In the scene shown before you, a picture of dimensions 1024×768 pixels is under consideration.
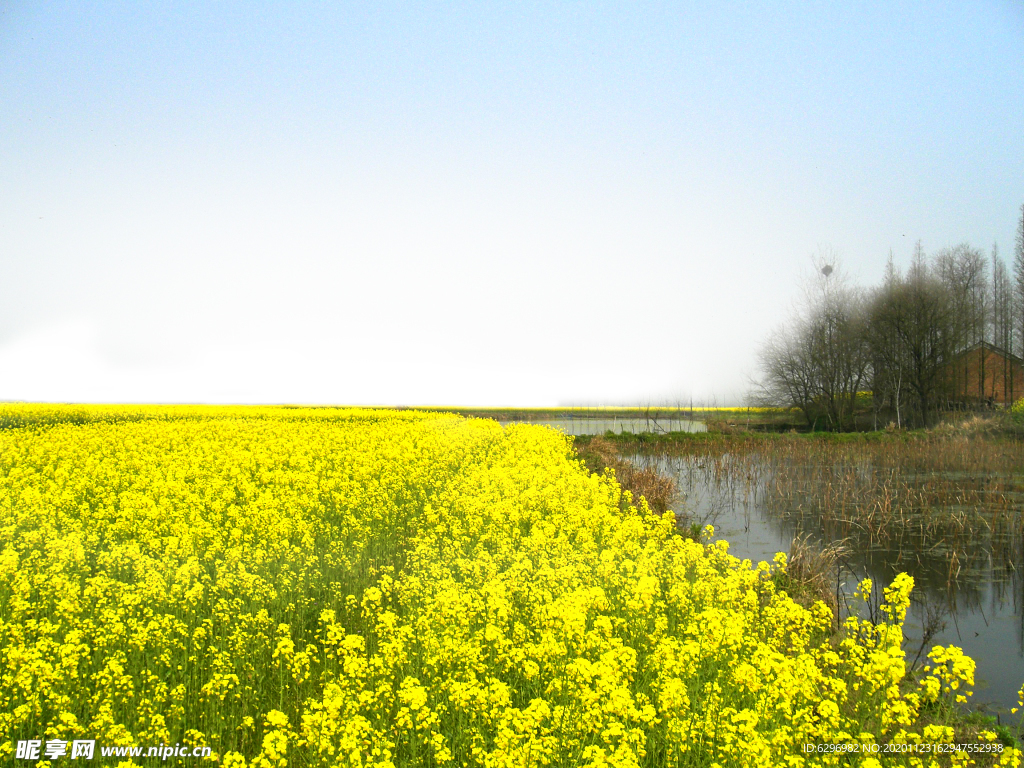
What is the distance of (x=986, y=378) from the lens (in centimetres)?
4216

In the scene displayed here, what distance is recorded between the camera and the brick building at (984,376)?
1559 inches

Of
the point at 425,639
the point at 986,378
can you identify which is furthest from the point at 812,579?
the point at 986,378

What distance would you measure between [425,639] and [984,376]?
48851mm

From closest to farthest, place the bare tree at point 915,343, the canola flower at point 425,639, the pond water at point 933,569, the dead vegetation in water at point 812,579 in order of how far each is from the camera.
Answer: the canola flower at point 425,639 → the pond water at point 933,569 → the dead vegetation in water at point 812,579 → the bare tree at point 915,343

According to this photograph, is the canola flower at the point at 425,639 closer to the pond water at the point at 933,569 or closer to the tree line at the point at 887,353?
the pond water at the point at 933,569

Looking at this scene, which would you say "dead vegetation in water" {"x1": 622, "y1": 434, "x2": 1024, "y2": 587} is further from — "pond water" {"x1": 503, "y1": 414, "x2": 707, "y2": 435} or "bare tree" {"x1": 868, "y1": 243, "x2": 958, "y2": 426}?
"bare tree" {"x1": 868, "y1": 243, "x2": 958, "y2": 426}

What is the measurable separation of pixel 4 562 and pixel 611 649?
210 inches

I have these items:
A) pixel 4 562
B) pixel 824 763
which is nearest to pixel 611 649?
pixel 824 763

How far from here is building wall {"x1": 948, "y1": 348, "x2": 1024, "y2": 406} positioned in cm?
3994

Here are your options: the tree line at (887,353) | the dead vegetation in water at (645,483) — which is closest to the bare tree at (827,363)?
the tree line at (887,353)

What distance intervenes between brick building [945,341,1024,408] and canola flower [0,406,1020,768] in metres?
40.3

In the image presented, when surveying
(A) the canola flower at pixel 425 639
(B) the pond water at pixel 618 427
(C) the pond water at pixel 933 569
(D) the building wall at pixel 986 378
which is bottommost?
(C) the pond water at pixel 933 569

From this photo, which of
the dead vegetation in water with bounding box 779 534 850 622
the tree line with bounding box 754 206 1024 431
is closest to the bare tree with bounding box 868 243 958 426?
the tree line with bounding box 754 206 1024 431

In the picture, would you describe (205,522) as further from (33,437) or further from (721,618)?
(33,437)
